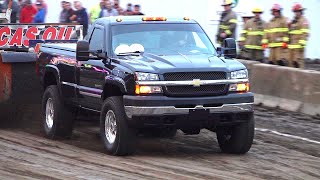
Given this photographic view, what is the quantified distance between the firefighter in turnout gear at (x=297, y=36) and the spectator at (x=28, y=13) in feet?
26.1

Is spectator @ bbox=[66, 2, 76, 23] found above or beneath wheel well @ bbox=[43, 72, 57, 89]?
above

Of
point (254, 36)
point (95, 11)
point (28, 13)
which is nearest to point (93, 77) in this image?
point (254, 36)

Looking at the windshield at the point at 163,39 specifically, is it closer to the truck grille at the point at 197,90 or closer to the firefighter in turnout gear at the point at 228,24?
the truck grille at the point at 197,90

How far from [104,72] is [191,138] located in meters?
2.28

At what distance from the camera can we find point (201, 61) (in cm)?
1044

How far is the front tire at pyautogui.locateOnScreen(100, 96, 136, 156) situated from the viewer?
33.3 feet

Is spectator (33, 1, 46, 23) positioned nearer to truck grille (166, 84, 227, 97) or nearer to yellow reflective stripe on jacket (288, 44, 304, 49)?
yellow reflective stripe on jacket (288, 44, 304, 49)

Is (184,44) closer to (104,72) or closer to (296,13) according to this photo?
(104,72)

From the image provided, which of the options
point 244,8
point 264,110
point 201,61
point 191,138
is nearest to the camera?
point 201,61

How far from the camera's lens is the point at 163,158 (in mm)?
10453

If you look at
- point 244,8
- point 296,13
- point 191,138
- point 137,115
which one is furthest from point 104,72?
point 244,8

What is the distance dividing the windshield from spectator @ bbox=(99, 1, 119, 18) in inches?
421

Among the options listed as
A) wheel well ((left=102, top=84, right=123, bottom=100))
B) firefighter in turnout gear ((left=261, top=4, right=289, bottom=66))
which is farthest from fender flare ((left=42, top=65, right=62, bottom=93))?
firefighter in turnout gear ((left=261, top=4, right=289, bottom=66))

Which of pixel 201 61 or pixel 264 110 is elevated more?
pixel 201 61
